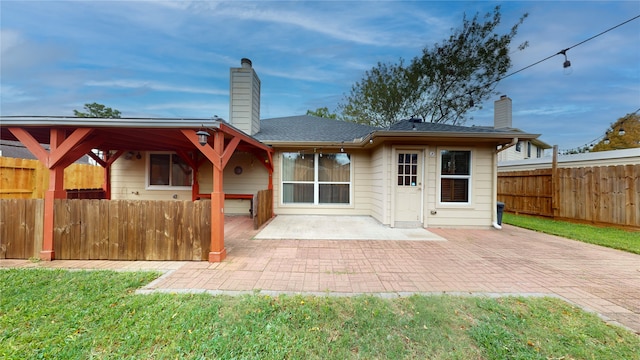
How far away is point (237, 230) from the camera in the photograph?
5965 millimetres

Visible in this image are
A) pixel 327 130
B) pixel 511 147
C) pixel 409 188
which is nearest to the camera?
pixel 409 188

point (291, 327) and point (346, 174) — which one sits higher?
point (346, 174)

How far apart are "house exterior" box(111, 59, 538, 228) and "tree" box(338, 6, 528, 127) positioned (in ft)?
29.1

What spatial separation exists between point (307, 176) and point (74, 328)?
6.42 m

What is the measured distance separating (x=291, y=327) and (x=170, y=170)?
26.7 feet

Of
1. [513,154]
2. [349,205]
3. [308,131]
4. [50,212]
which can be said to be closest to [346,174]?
[349,205]

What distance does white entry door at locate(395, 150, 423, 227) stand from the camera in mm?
6547

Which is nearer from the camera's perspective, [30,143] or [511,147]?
[30,143]

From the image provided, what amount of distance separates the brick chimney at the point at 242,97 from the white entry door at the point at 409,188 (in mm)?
5294

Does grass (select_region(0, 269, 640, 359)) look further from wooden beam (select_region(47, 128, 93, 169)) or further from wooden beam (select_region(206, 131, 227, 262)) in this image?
wooden beam (select_region(47, 128, 93, 169))

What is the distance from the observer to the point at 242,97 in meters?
8.32

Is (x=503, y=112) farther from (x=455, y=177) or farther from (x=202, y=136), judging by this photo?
(x=202, y=136)

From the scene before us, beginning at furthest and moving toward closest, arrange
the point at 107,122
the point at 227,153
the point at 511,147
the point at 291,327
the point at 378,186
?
1. the point at 511,147
2. the point at 378,186
3. the point at 227,153
4. the point at 107,122
5. the point at 291,327

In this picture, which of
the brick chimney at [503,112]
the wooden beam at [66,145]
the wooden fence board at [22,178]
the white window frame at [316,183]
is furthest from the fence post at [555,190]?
the wooden fence board at [22,178]
